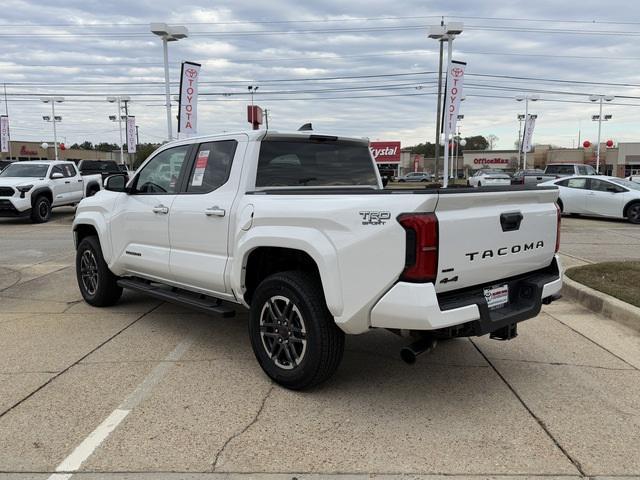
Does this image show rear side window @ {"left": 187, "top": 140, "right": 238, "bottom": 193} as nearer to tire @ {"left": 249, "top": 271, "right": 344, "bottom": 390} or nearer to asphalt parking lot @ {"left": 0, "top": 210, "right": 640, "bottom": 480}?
tire @ {"left": 249, "top": 271, "right": 344, "bottom": 390}

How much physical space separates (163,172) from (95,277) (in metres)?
1.88

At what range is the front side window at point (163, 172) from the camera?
531cm

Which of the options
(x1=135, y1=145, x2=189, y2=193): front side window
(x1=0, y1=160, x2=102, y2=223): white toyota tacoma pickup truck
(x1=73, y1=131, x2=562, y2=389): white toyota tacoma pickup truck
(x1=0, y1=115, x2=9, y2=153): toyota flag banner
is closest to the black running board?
(x1=73, y1=131, x2=562, y2=389): white toyota tacoma pickup truck

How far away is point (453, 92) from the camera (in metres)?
18.8

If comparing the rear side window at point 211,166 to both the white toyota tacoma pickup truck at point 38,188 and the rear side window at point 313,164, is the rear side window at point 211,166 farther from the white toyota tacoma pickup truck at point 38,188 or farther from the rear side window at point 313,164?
the white toyota tacoma pickup truck at point 38,188

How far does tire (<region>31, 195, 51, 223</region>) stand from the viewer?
54.4 ft

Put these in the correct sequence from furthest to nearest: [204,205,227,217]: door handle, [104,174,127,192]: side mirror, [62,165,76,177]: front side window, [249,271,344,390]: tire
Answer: [62,165,76,177]: front side window < [104,174,127,192]: side mirror < [204,205,227,217]: door handle < [249,271,344,390]: tire

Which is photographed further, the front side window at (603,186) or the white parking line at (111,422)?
the front side window at (603,186)

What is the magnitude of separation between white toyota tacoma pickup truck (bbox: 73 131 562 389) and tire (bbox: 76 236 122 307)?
792 mm

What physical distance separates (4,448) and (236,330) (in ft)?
8.61

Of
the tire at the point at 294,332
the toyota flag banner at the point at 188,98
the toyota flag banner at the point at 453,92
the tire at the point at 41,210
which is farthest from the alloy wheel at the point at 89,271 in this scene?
the toyota flag banner at the point at 453,92

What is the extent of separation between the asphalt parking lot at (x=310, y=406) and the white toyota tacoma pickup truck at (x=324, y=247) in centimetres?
46

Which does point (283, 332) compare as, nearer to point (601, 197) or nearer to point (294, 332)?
point (294, 332)

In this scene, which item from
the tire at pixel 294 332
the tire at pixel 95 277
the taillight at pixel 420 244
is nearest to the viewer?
the taillight at pixel 420 244
